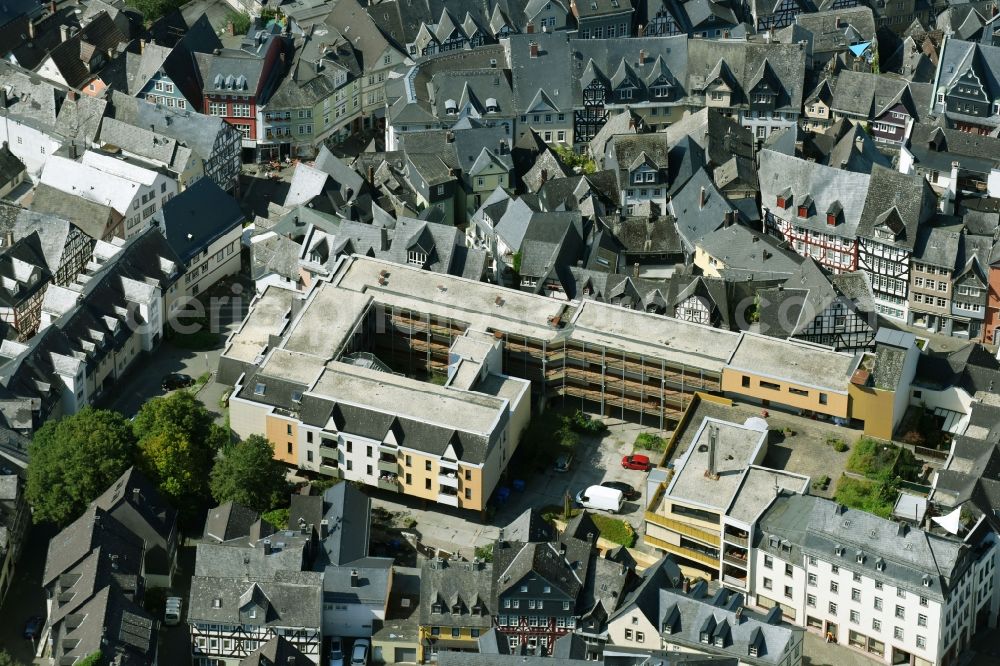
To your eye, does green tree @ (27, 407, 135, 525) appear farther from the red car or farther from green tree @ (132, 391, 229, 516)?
the red car

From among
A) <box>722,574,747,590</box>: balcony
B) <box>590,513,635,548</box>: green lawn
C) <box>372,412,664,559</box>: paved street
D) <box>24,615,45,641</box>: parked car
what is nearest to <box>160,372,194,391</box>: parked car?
<box>372,412,664,559</box>: paved street

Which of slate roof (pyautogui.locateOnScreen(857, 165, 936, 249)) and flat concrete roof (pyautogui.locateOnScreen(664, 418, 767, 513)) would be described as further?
slate roof (pyautogui.locateOnScreen(857, 165, 936, 249))

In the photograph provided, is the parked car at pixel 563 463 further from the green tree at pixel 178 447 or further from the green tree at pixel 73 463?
the green tree at pixel 73 463

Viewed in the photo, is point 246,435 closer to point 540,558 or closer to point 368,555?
point 368,555

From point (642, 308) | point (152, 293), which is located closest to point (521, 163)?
point (642, 308)

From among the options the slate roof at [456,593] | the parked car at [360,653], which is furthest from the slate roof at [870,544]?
the parked car at [360,653]

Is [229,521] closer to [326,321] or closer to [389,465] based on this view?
[389,465]
